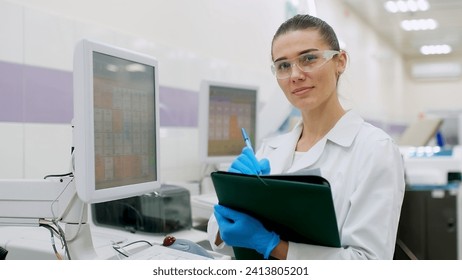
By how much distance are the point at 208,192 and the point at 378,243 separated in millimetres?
1099

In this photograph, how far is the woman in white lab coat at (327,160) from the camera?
3.34ft

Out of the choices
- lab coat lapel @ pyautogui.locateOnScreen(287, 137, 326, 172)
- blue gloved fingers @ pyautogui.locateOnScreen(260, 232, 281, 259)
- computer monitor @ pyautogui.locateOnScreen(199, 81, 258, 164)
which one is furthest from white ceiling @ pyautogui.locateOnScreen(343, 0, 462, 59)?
blue gloved fingers @ pyautogui.locateOnScreen(260, 232, 281, 259)

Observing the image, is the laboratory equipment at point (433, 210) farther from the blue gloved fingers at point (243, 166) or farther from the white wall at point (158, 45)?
the blue gloved fingers at point (243, 166)

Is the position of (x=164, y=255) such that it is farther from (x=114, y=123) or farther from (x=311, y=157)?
(x=311, y=157)

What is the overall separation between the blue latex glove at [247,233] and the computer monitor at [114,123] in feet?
0.89

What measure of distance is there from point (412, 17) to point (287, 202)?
3.59 metres

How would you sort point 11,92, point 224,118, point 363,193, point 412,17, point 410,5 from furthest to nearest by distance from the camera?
point 412,17 < point 410,5 < point 224,118 < point 11,92 < point 363,193

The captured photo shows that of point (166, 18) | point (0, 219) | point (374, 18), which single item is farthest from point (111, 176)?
point (374, 18)

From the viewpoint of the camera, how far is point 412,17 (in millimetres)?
3949

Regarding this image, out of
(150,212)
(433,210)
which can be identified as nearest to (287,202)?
(150,212)

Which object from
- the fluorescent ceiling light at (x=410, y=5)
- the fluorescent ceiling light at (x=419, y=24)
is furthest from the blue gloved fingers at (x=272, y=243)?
the fluorescent ceiling light at (x=419, y=24)

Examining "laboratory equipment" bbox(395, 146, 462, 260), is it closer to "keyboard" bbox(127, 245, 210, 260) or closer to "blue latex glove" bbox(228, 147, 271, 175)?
"blue latex glove" bbox(228, 147, 271, 175)

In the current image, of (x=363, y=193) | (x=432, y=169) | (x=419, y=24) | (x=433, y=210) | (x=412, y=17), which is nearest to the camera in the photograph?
(x=363, y=193)

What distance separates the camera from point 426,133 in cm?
353
